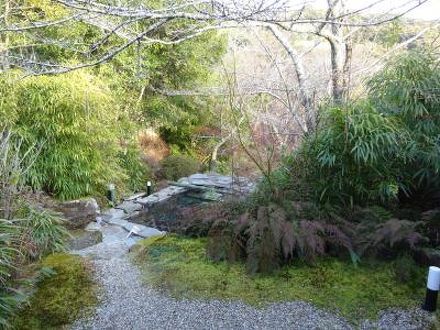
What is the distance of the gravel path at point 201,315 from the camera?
2.38 m

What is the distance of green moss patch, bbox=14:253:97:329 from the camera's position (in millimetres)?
2438

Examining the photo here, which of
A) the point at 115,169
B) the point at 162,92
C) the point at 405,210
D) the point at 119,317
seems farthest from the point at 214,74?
the point at 119,317

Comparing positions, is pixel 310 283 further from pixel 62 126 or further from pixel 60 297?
pixel 62 126

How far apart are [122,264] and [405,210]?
8.10 feet

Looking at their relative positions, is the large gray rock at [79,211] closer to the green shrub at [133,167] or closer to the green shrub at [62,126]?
the green shrub at [62,126]

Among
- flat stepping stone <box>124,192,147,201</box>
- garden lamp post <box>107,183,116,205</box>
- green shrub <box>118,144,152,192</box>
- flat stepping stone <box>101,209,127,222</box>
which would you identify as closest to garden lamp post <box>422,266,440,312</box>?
flat stepping stone <box>101,209,127,222</box>

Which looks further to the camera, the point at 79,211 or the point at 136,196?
the point at 136,196

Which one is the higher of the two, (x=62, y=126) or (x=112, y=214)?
(x=62, y=126)

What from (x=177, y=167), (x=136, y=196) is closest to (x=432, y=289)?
(x=136, y=196)

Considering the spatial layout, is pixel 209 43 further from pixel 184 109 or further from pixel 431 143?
pixel 431 143

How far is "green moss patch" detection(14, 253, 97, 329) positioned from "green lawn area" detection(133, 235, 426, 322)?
458mm

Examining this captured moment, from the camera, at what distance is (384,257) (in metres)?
3.02

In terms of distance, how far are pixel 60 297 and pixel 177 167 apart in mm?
5841

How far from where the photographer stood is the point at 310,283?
2791 millimetres
